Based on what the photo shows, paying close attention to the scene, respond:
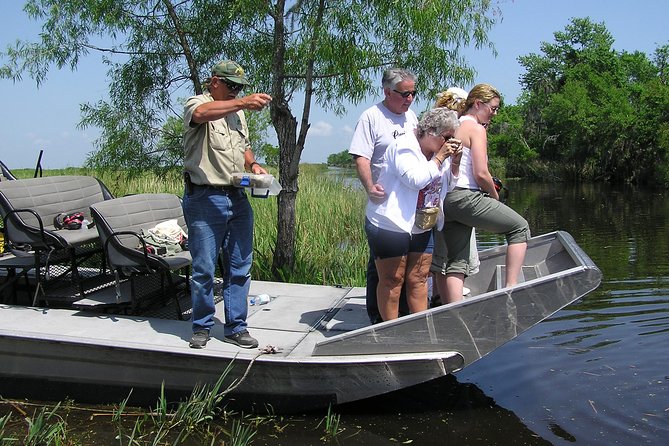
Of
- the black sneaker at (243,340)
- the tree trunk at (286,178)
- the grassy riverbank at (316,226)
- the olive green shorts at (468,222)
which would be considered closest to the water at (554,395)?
the black sneaker at (243,340)

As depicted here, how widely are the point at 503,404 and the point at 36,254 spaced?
3.91 meters

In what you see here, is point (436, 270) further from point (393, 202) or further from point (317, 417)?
point (317, 417)

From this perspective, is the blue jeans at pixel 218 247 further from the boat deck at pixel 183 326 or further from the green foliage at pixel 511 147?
the green foliage at pixel 511 147

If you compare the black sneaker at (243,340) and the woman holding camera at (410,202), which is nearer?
the woman holding camera at (410,202)

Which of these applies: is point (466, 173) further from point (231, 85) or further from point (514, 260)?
point (231, 85)

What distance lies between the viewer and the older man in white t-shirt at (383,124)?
15.7 feet

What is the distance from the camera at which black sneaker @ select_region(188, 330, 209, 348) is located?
185 inches

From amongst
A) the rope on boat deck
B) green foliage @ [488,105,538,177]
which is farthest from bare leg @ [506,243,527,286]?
green foliage @ [488,105,538,177]

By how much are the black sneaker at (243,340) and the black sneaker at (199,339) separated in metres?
0.16

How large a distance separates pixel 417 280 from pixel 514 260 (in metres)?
0.82

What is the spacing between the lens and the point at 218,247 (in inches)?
188

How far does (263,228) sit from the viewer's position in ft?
33.8

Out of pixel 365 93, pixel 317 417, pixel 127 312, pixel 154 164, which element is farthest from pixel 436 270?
pixel 154 164

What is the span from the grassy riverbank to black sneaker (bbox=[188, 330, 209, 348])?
10.8 feet
